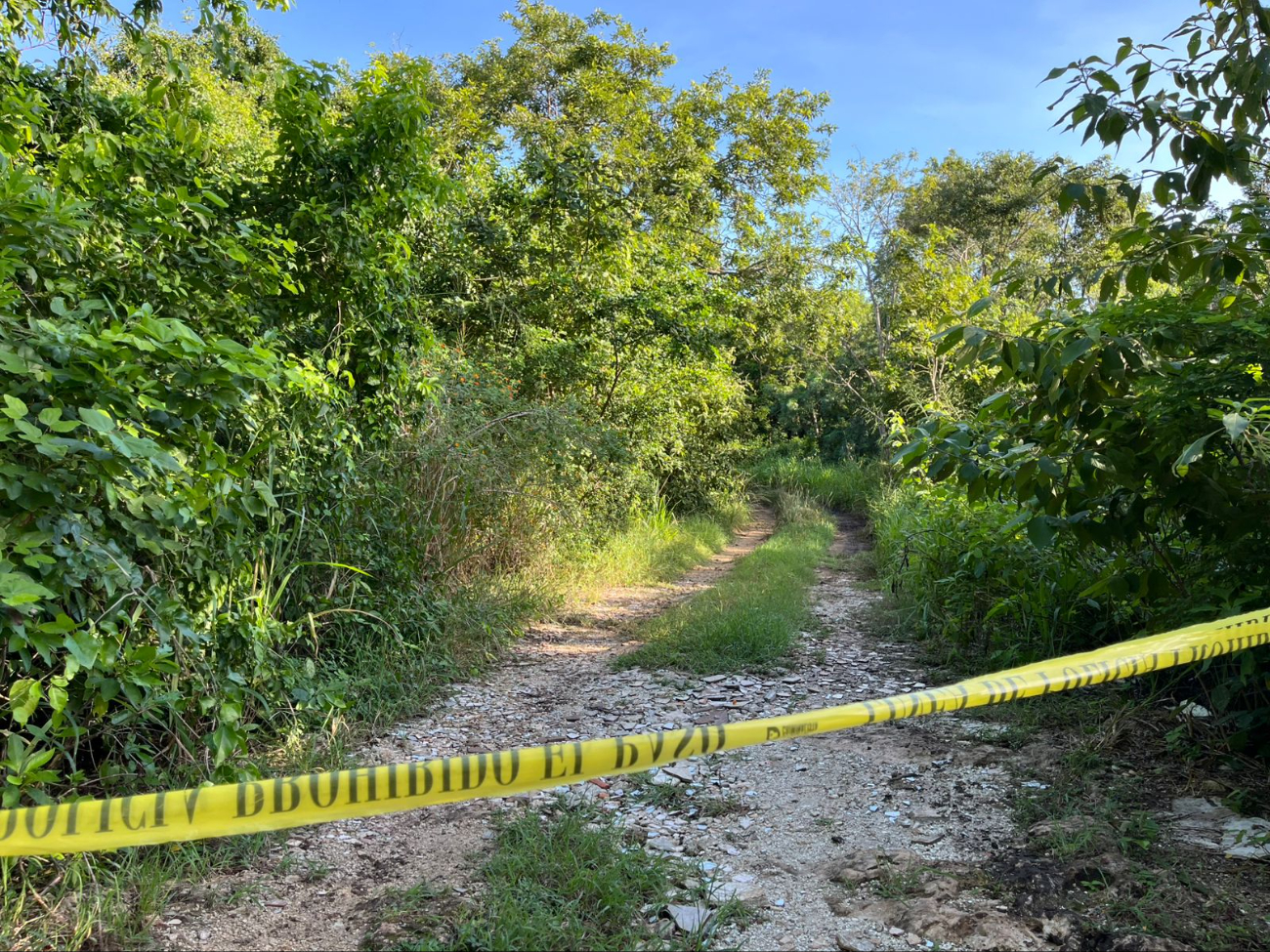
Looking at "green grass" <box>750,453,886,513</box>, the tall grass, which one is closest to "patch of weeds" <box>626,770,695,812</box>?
the tall grass

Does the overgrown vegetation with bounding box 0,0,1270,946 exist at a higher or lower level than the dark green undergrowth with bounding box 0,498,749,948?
higher

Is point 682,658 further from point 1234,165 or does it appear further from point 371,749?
point 1234,165

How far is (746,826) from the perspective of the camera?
2.94 metres

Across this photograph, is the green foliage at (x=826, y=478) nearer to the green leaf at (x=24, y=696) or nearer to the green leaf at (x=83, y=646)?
the green leaf at (x=83, y=646)

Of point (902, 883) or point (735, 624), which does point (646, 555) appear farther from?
point (902, 883)

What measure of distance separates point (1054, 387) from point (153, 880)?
11.0 ft

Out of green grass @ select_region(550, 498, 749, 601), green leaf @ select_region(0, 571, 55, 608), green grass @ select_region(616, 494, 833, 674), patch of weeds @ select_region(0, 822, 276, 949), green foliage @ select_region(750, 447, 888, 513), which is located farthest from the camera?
green foliage @ select_region(750, 447, 888, 513)

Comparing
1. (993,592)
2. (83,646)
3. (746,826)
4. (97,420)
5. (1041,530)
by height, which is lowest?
(746,826)

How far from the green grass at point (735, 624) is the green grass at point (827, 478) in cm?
726

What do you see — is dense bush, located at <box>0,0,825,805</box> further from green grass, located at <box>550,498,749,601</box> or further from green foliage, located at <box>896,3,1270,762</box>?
green foliage, located at <box>896,3,1270,762</box>

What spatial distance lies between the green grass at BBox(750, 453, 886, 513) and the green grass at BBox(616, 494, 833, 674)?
23.8 feet

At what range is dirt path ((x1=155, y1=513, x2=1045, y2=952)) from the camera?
7.40 feet

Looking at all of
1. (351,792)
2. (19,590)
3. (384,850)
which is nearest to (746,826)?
(384,850)

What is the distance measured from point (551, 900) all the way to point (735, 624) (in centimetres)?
338
